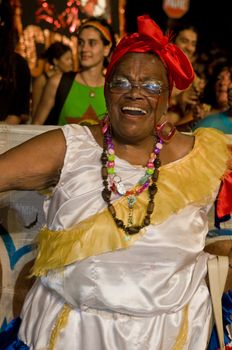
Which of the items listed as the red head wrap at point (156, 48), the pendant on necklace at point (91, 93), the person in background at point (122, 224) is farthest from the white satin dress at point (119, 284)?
the pendant on necklace at point (91, 93)

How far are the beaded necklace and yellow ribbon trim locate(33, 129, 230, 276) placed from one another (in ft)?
0.06

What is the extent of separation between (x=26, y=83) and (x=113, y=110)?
7.23 feet

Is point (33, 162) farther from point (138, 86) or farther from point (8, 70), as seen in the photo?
point (8, 70)

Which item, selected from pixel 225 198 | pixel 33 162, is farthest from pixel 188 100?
pixel 33 162

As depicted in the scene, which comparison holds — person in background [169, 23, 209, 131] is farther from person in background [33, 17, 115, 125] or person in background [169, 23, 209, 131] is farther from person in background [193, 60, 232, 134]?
person in background [33, 17, 115, 125]

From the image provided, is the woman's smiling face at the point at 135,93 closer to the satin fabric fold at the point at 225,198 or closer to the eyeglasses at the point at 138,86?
the eyeglasses at the point at 138,86

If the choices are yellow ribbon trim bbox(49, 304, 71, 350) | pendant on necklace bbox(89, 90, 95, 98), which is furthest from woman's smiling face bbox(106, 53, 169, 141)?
pendant on necklace bbox(89, 90, 95, 98)

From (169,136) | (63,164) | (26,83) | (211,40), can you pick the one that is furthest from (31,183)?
(211,40)

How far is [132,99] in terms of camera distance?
2.76 metres

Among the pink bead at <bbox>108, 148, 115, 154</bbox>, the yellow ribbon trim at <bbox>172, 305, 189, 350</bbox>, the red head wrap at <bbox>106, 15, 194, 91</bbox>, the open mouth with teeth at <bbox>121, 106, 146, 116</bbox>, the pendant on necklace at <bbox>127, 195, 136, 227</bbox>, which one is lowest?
the yellow ribbon trim at <bbox>172, 305, 189, 350</bbox>

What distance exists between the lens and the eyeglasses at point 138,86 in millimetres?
2775

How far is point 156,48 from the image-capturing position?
2.80 m

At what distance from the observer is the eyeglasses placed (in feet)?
9.11

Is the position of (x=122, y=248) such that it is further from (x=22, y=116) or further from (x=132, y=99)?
(x=22, y=116)
